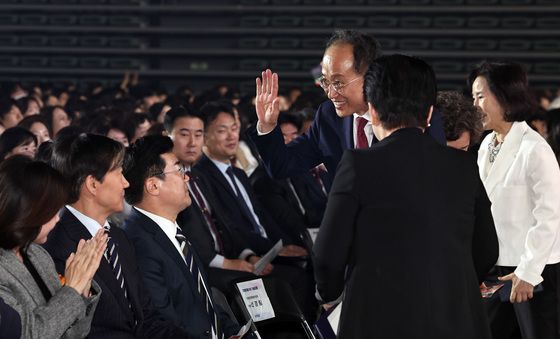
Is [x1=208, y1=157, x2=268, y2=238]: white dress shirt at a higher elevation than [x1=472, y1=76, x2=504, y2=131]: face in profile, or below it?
below

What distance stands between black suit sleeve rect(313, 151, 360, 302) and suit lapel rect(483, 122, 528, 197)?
1.55 m

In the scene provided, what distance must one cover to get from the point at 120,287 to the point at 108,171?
0.39 m

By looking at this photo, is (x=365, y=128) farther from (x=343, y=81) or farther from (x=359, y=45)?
(x=359, y=45)

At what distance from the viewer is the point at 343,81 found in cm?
336

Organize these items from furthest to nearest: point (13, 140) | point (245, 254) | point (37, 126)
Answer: point (37, 126) < point (245, 254) < point (13, 140)

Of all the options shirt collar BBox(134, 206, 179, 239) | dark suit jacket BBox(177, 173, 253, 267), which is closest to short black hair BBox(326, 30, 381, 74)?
shirt collar BBox(134, 206, 179, 239)

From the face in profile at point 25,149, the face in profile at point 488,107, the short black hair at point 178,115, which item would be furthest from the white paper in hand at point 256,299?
the short black hair at point 178,115

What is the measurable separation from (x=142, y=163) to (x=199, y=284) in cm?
50

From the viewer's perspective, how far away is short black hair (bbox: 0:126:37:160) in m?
4.97

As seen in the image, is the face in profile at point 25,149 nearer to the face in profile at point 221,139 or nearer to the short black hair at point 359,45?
the face in profile at point 221,139

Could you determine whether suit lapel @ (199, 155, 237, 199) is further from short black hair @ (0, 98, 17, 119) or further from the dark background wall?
the dark background wall

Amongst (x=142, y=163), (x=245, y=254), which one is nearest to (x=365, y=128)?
(x=142, y=163)

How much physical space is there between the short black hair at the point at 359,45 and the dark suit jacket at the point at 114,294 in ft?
3.32

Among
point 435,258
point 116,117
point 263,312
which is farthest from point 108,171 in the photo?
point 116,117
